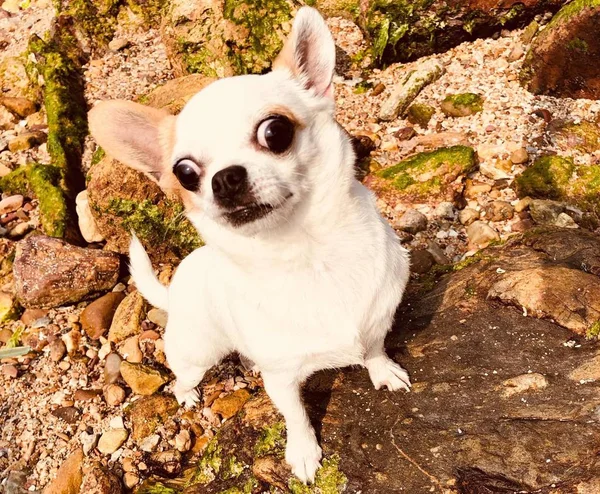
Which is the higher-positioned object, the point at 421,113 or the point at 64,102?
the point at 64,102

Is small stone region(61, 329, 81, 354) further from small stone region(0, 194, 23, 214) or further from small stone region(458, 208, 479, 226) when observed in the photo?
small stone region(458, 208, 479, 226)

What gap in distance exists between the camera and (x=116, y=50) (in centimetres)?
791

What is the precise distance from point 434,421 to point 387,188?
321 centimetres

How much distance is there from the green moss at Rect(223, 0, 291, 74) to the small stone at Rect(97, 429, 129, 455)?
4.44m

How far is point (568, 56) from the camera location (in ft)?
18.2

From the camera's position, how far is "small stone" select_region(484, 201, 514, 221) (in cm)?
511

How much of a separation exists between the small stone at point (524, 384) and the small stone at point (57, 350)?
407 cm

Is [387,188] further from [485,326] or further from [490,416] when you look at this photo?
[490,416]

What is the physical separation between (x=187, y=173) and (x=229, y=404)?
102 inches

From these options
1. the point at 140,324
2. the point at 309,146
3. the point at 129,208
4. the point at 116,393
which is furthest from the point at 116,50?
the point at 309,146

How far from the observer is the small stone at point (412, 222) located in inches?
205

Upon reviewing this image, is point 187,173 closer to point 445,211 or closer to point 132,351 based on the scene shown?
point 132,351

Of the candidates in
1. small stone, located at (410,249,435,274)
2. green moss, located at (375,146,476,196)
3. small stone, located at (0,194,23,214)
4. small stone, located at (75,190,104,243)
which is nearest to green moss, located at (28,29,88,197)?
small stone, located at (75,190,104,243)

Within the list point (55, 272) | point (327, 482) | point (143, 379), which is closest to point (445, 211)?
point (327, 482)
